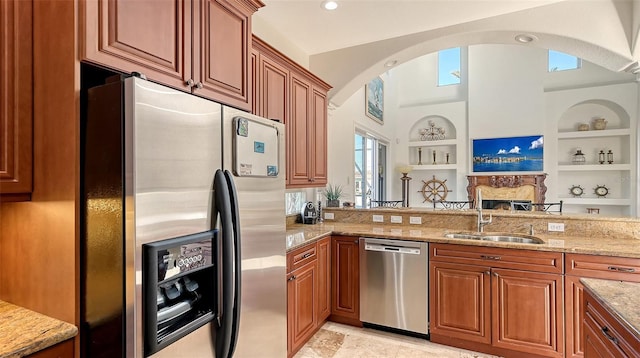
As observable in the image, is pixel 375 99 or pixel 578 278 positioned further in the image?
pixel 375 99

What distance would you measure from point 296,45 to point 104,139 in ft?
9.24

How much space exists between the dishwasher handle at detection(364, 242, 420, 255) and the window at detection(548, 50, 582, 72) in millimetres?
7433

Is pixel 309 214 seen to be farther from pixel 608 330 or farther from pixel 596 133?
pixel 596 133

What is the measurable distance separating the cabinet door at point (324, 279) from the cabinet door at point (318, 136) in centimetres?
61

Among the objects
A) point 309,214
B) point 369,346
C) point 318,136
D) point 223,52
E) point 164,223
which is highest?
point 223,52

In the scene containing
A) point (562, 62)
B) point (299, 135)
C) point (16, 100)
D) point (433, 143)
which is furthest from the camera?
point (433, 143)

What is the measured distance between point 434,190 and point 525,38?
5.87m

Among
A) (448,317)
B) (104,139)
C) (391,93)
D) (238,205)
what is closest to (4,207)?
(104,139)

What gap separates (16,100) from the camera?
1.11 metres

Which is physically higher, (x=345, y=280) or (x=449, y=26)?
(x=449, y=26)

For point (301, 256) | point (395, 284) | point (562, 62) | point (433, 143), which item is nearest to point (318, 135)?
point (301, 256)

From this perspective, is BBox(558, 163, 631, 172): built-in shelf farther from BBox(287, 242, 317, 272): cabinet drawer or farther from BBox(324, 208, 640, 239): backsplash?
BBox(287, 242, 317, 272): cabinet drawer

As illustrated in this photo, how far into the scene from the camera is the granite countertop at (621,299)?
112cm

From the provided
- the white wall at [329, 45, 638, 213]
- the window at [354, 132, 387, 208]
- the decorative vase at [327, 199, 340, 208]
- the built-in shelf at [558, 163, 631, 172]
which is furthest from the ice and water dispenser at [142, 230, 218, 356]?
the built-in shelf at [558, 163, 631, 172]
